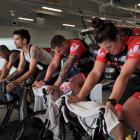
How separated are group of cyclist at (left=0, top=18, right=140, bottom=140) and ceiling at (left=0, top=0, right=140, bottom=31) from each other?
10.0ft

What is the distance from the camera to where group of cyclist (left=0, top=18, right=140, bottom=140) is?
2217 millimetres

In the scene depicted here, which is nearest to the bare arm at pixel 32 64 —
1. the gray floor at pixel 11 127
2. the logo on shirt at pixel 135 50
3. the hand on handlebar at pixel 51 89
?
the hand on handlebar at pixel 51 89

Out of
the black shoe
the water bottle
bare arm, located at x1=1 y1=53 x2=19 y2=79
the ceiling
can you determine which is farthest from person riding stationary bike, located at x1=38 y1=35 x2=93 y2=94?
the ceiling

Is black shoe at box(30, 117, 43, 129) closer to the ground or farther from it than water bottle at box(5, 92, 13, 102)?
closer to the ground

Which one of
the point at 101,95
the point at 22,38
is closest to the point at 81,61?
the point at 101,95

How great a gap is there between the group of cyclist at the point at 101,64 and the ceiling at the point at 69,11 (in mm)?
3051

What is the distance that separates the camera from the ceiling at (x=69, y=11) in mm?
7414

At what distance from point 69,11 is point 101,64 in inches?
237

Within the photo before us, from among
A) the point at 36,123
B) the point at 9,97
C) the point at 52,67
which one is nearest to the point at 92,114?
the point at 36,123

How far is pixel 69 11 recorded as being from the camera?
8469 millimetres

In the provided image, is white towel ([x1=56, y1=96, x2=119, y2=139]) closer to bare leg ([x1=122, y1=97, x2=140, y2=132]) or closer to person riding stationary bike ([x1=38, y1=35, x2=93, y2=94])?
bare leg ([x1=122, y1=97, x2=140, y2=132])

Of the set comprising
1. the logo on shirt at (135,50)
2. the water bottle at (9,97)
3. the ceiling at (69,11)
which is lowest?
the water bottle at (9,97)

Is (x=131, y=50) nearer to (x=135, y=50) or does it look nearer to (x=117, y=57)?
(x=135, y=50)

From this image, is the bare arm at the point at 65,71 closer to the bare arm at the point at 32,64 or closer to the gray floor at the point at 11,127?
the bare arm at the point at 32,64
